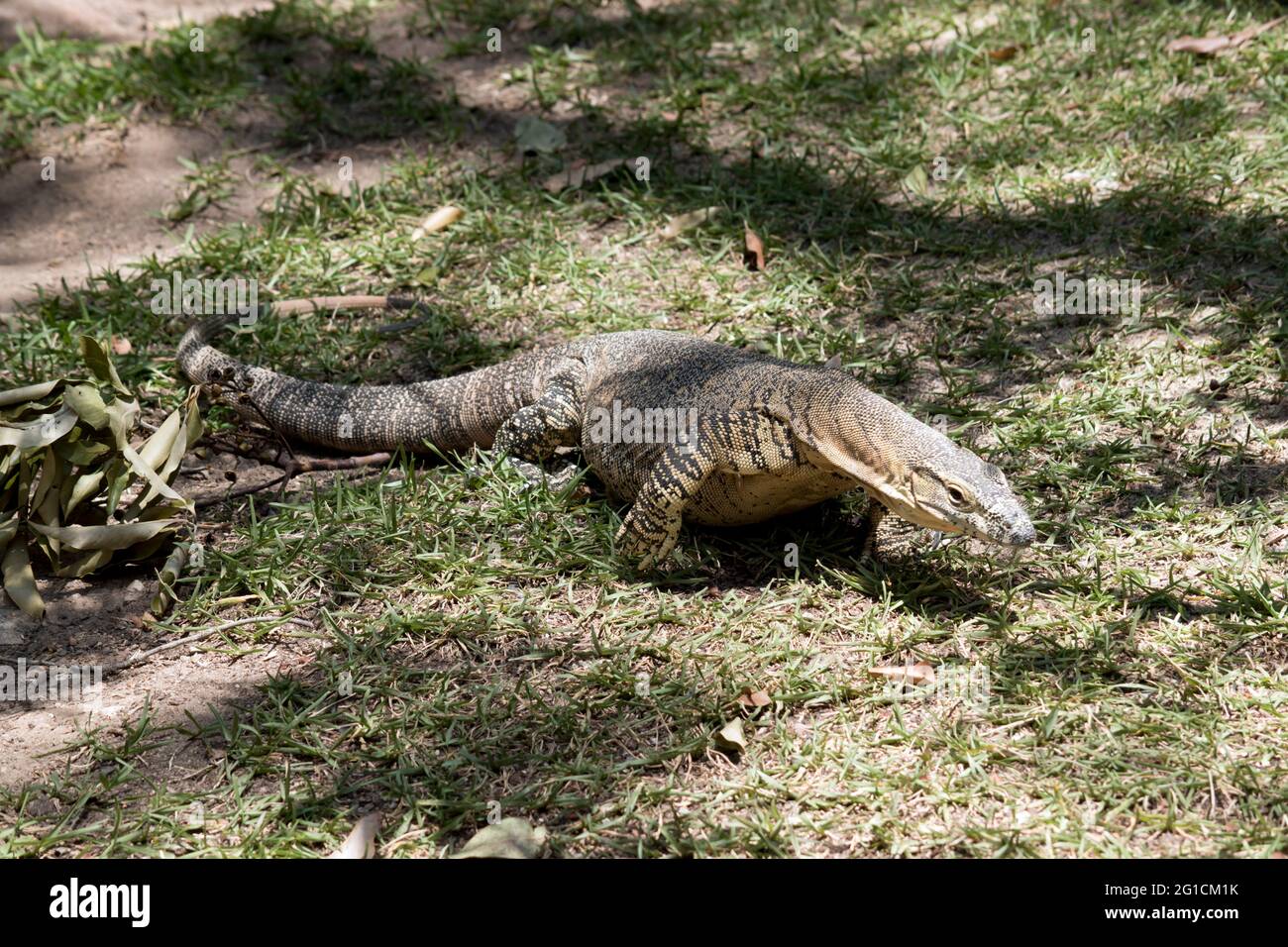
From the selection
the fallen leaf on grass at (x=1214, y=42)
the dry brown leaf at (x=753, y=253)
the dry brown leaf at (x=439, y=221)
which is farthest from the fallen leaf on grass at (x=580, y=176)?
the fallen leaf on grass at (x=1214, y=42)

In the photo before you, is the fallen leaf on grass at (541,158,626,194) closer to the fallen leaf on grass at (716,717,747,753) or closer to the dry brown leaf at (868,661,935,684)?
the dry brown leaf at (868,661,935,684)

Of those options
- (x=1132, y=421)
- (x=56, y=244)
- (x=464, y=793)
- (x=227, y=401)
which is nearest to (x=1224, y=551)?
(x=1132, y=421)

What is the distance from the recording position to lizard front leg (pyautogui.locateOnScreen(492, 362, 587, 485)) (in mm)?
5699

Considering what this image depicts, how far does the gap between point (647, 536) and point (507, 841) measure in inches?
63.7

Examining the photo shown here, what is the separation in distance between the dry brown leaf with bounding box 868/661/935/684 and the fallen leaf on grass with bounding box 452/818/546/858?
1379mm

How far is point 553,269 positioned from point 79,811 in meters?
4.10

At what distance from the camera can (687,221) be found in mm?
7355

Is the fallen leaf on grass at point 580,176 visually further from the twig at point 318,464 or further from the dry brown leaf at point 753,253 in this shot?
the twig at point 318,464

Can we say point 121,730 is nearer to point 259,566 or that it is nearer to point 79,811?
point 79,811

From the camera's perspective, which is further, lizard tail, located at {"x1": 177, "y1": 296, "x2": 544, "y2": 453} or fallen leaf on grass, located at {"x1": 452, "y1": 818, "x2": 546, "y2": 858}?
lizard tail, located at {"x1": 177, "y1": 296, "x2": 544, "y2": 453}

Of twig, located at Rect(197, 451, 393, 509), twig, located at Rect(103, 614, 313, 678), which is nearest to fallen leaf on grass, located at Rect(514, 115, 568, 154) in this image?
twig, located at Rect(197, 451, 393, 509)

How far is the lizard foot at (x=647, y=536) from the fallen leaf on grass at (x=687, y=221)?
277 cm

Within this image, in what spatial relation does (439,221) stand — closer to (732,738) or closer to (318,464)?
(318,464)

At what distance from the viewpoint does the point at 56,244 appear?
7.72 m
